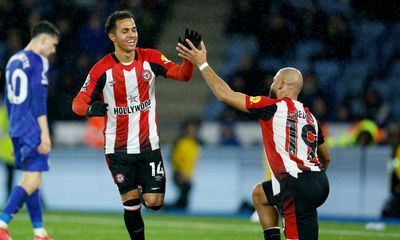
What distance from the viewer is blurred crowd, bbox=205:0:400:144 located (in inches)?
650

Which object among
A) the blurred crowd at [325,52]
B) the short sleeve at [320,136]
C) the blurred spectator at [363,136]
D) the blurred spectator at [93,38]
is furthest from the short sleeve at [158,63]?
the blurred spectator at [93,38]

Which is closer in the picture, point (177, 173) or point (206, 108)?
point (177, 173)

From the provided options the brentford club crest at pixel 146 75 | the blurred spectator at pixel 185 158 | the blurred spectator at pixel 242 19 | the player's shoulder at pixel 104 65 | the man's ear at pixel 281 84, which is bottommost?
the blurred spectator at pixel 185 158

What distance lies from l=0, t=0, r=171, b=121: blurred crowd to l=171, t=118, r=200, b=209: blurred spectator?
2638 mm

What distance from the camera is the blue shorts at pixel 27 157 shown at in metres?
8.87

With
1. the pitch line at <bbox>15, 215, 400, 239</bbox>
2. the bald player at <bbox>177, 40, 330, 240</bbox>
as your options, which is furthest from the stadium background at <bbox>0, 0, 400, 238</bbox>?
the bald player at <bbox>177, 40, 330, 240</bbox>

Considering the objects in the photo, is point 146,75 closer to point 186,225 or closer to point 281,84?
point 281,84

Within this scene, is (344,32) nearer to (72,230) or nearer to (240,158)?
(240,158)

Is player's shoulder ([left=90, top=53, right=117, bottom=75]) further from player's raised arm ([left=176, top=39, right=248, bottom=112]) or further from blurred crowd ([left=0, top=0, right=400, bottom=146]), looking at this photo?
blurred crowd ([left=0, top=0, right=400, bottom=146])

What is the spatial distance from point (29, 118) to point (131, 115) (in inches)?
53.9

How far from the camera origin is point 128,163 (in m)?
8.03

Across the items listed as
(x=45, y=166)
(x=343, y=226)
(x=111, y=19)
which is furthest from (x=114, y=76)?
(x=343, y=226)

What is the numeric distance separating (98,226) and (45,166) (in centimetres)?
312

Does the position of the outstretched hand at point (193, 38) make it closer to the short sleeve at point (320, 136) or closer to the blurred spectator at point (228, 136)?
the short sleeve at point (320, 136)
